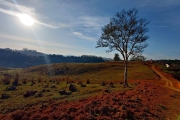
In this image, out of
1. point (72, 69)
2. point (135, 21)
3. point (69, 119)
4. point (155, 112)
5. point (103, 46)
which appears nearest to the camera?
point (69, 119)

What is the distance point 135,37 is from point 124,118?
18556 mm

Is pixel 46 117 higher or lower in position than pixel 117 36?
lower

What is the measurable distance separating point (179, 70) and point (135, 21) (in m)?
33.3

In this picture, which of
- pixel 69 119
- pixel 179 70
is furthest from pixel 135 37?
pixel 179 70

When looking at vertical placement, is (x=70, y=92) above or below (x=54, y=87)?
above

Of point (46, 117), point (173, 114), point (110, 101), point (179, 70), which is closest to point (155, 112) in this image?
point (173, 114)

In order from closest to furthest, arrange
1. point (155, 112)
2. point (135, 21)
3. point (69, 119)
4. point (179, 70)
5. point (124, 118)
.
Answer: point (69, 119) < point (124, 118) < point (155, 112) < point (135, 21) < point (179, 70)

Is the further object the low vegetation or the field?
the low vegetation

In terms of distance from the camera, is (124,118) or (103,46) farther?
(103,46)

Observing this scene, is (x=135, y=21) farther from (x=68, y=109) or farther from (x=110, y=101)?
(x=68, y=109)

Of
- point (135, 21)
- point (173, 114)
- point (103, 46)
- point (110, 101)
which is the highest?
point (135, 21)

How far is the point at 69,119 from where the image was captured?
991 cm

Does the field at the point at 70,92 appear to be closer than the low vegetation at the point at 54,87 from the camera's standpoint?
Yes

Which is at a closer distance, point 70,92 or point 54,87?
point 70,92
